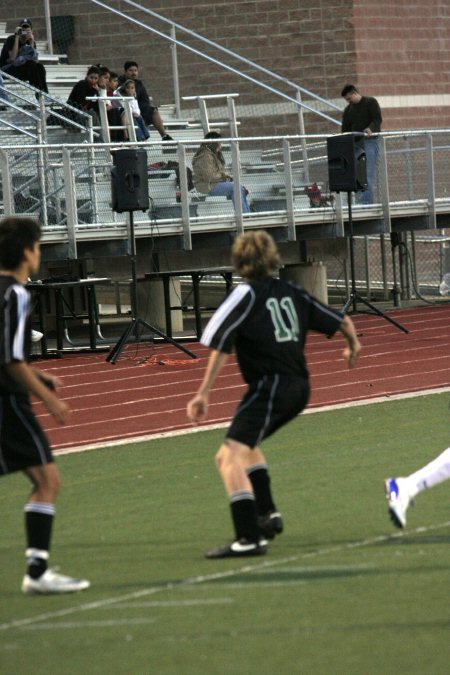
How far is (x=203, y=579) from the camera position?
7.48 meters

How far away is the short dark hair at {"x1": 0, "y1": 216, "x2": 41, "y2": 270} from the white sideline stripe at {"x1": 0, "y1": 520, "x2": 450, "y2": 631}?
160 cm

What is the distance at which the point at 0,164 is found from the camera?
1939cm

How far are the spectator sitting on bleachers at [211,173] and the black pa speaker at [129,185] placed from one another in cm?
267

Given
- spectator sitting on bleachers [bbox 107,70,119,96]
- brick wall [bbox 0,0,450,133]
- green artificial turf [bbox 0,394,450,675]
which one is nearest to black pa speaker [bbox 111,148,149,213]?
spectator sitting on bleachers [bbox 107,70,119,96]

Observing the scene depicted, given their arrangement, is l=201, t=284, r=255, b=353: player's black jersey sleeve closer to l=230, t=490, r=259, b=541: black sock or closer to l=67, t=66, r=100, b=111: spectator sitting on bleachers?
l=230, t=490, r=259, b=541: black sock

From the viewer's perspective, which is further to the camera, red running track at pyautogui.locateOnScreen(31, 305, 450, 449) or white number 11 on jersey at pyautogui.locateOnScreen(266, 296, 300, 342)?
red running track at pyautogui.locateOnScreen(31, 305, 450, 449)

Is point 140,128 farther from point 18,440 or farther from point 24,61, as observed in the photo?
point 18,440

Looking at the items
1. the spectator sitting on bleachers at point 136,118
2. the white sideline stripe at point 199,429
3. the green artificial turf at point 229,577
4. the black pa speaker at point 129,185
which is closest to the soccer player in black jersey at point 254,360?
the green artificial turf at point 229,577

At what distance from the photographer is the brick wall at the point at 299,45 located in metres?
31.3

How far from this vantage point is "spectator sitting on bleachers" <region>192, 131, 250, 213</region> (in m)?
21.3

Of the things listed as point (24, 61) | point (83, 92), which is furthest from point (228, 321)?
point (24, 61)

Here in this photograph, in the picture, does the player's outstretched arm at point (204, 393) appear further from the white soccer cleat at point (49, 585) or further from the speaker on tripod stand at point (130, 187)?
the speaker on tripod stand at point (130, 187)

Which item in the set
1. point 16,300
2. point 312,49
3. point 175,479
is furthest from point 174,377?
point 312,49

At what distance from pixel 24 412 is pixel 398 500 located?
2133 mm
